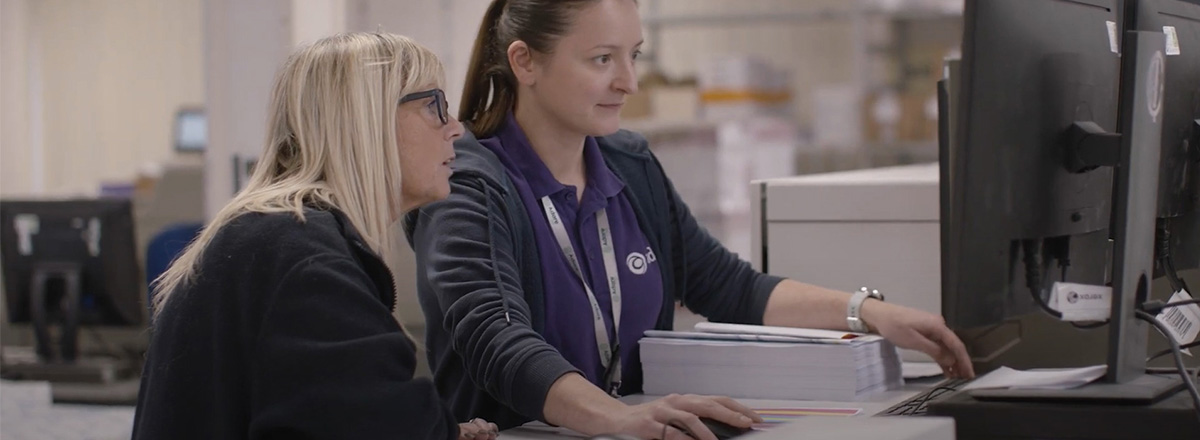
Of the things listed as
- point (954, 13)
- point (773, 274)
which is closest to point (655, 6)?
point (954, 13)

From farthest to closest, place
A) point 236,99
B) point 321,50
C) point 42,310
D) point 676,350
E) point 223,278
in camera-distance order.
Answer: point 42,310
point 236,99
point 676,350
point 321,50
point 223,278

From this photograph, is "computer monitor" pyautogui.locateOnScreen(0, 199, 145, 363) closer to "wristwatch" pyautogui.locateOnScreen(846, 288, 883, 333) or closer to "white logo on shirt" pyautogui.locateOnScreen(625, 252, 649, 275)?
"white logo on shirt" pyautogui.locateOnScreen(625, 252, 649, 275)

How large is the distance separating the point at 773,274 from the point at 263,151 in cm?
111

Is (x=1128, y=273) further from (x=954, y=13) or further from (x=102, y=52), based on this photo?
(x=102, y=52)

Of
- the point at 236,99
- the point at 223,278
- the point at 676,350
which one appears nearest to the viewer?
the point at 223,278

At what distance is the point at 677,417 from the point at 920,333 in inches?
23.4

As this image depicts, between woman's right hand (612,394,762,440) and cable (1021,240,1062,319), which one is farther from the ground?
cable (1021,240,1062,319)

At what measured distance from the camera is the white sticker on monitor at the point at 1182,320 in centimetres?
152

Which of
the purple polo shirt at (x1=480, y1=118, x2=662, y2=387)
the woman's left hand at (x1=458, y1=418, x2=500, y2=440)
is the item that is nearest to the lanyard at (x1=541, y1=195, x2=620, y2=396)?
the purple polo shirt at (x1=480, y1=118, x2=662, y2=387)

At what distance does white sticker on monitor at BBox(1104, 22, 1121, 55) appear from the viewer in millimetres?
1526

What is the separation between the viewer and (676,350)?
71.4 inches

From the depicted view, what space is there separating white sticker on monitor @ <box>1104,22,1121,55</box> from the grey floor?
369 centimetres

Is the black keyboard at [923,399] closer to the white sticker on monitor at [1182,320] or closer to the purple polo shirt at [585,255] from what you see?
the white sticker on monitor at [1182,320]

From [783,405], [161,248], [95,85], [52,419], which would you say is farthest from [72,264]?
[95,85]
